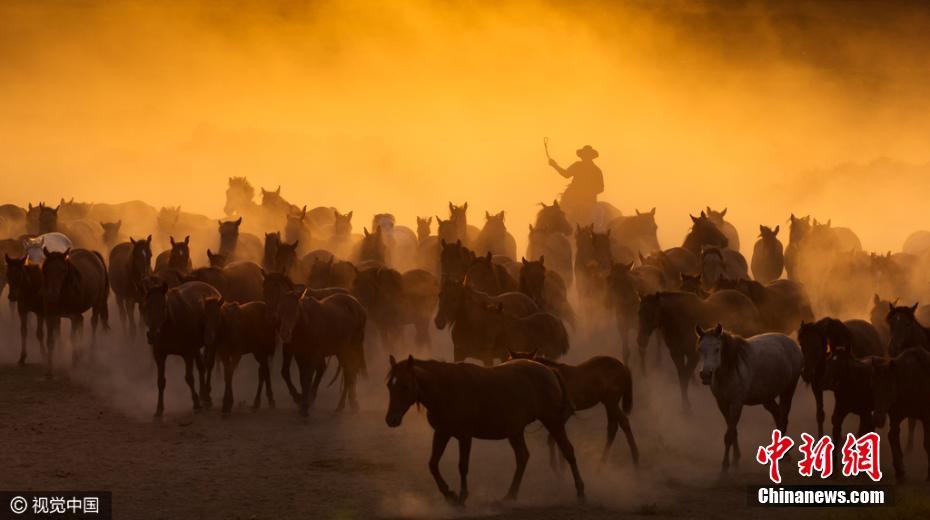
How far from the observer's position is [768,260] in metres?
36.7

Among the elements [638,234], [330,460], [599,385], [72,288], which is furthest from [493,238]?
[599,385]

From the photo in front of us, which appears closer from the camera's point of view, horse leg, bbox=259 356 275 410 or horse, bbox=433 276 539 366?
horse, bbox=433 276 539 366

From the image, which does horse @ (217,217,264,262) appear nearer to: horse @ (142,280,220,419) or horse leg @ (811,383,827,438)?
horse @ (142,280,220,419)

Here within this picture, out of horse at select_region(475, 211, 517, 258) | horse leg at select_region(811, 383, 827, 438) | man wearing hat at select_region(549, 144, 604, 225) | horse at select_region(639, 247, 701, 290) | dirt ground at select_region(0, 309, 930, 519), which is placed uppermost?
man wearing hat at select_region(549, 144, 604, 225)

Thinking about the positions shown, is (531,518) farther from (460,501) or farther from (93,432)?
(93,432)

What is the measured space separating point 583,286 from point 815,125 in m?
124

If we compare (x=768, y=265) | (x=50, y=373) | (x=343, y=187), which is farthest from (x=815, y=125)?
(x=50, y=373)

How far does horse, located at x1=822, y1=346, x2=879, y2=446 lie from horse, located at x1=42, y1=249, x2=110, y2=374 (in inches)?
580

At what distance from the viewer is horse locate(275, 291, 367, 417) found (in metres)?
22.6

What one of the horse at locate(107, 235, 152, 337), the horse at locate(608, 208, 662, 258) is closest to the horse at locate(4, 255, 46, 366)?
the horse at locate(107, 235, 152, 337)

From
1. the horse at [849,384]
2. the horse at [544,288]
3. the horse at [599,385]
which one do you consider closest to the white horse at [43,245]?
the horse at [544,288]

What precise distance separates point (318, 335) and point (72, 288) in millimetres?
6692

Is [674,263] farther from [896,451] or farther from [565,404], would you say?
[565,404]

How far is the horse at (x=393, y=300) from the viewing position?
27969mm
